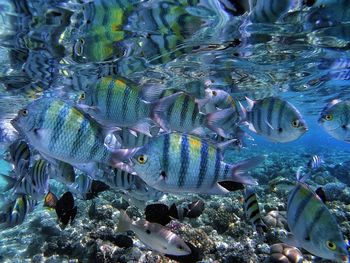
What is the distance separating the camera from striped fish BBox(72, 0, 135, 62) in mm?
8016

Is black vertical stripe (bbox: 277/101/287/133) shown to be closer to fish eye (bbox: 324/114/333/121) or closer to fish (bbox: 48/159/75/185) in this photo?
fish eye (bbox: 324/114/333/121)

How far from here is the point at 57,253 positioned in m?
8.66

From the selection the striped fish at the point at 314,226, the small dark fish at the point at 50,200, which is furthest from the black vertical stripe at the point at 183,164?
the small dark fish at the point at 50,200

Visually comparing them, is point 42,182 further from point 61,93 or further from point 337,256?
point 61,93

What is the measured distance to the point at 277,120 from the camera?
506 cm

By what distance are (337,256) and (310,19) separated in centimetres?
811

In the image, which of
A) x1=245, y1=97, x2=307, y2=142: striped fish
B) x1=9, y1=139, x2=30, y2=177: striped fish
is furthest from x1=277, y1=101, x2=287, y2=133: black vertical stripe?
x1=9, y1=139, x2=30, y2=177: striped fish

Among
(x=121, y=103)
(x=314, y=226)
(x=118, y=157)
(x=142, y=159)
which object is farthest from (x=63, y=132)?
(x=314, y=226)

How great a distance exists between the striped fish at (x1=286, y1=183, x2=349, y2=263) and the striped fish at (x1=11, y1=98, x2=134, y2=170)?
6.53ft

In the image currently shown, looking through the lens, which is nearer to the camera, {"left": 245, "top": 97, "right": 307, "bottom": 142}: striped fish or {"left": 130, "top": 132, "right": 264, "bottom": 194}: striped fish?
{"left": 130, "top": 132, "right": 264, "bottom": 194}: striped fish

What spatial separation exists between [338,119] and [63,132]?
15.6 ft

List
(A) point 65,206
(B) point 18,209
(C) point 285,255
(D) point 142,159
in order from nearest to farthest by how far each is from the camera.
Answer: (D) point 142,159, (A) point 65,206, (B) point 18,209, (C) point 285,255

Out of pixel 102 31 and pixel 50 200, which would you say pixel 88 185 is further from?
pixel 102 31

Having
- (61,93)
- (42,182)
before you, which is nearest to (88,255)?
(42,182)
